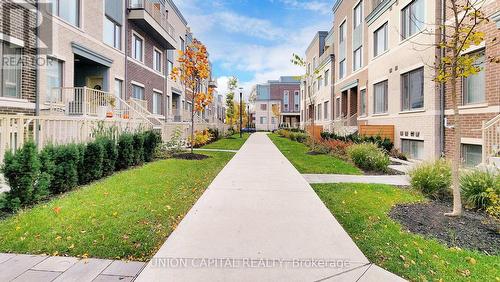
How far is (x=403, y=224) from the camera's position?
4812mm

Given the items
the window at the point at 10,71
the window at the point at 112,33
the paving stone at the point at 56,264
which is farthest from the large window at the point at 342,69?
the paving stone at the point at 56,264

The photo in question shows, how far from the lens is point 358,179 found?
8680mm

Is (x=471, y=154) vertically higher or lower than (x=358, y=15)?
lower

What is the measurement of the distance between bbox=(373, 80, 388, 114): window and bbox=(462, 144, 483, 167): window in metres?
6.64

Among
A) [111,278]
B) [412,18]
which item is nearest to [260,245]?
[111,278]

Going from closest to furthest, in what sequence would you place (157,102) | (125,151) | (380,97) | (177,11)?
(125,151) → (380,97) → (157,102) → (177,11)

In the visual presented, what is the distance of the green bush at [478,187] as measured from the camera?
18.1 feet

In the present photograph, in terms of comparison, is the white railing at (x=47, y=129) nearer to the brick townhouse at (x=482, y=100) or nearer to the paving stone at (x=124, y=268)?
the paving stone at (x=124, y=268)

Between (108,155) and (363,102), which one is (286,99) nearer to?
(363,102)

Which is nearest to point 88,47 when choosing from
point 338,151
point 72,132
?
point 72,132

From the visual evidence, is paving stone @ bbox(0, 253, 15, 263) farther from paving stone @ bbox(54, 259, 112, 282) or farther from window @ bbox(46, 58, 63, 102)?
window @ bbox(46, 58, 63, 102)

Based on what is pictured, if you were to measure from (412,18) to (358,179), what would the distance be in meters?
9.31

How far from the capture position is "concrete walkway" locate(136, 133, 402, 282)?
320 cm

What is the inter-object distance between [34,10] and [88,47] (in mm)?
3335
